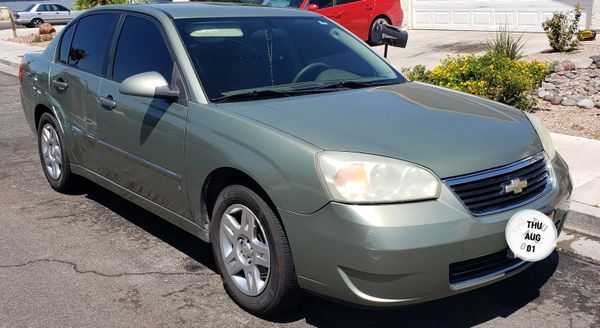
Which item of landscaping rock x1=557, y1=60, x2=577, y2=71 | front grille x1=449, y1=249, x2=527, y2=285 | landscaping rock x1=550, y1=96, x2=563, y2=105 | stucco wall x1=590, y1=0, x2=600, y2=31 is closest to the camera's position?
front grille x1=449, y1=249, x2=527, y2=285

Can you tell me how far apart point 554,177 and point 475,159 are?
69 centimetres

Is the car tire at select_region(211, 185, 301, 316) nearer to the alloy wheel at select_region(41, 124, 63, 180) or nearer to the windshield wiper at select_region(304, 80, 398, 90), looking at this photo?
the windshield wiper at select_region(304, 80, 398, 90)

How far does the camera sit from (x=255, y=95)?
4188 millimetres

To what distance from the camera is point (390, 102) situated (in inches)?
163

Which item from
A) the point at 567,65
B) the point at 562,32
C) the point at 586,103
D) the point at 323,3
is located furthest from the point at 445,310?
the point at 323,3

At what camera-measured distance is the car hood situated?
3.41 meters

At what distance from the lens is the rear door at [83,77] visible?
17.0ft

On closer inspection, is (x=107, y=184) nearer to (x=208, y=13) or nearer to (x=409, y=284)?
(x=208, y=13)

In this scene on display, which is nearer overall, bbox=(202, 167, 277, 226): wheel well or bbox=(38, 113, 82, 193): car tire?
bbox=(202, 167, 277, 226): wheel well

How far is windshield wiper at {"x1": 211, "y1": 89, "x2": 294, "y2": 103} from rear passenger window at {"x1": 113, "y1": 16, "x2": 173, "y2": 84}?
0.48 metres

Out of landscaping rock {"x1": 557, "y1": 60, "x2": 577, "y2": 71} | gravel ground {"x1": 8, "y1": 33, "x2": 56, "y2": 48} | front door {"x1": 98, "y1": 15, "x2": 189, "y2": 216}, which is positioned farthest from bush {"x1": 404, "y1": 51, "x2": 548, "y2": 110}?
gravel ground {"x1": 8, "y1": 33, "x2": 56, "y2": 48}

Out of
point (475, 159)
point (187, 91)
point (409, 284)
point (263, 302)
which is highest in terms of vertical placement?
point (187, 91)

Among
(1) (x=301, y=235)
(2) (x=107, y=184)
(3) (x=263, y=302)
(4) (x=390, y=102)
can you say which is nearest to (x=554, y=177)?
(4) (x=390, y=102)

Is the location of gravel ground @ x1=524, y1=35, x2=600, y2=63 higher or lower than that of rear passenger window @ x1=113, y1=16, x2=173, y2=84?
lower
